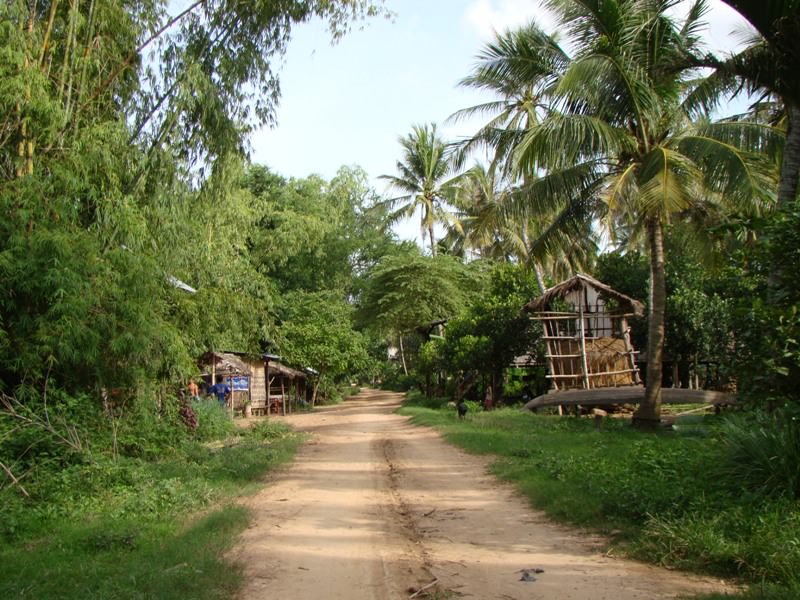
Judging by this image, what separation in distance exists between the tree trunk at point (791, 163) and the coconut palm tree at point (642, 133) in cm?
155

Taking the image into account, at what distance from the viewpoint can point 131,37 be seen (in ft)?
38.2

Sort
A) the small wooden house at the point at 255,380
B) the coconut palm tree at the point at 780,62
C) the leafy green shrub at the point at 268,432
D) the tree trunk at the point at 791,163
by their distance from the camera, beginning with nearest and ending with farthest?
1. the coconut palm tree at the point at 780,62
2. the tree trunk at the point at 791,163
3. the leafy green shrub at the point at 268,432
4. the small wooden house at the point at 255,380

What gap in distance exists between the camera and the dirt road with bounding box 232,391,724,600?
16.8 feet

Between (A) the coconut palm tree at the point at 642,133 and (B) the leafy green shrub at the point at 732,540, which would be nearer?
(B) the leafy green shrub at the point at 732,540

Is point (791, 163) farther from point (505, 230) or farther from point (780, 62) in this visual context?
point (505, 230)

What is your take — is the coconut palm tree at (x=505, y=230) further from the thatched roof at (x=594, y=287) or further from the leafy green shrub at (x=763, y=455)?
the leafy green shrub at (x=763, y=455)

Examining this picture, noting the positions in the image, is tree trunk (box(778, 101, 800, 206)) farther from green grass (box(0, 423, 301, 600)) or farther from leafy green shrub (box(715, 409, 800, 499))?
green grass (box(0, 423, 301, 600))

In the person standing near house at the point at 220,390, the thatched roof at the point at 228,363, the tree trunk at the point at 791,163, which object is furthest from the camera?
the person standing near house at the point at 220,390

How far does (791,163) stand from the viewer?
939 centimetres

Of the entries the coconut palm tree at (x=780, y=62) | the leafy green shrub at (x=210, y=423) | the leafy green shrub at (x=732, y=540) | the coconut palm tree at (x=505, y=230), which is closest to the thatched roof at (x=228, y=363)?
the leafy green shrub at (x=210, y=423)

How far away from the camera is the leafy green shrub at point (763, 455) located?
20.8 ft

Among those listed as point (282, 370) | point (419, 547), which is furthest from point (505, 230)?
point (419, 547)

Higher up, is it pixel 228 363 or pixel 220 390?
pixel 228 363

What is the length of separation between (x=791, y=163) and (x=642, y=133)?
166 inches
